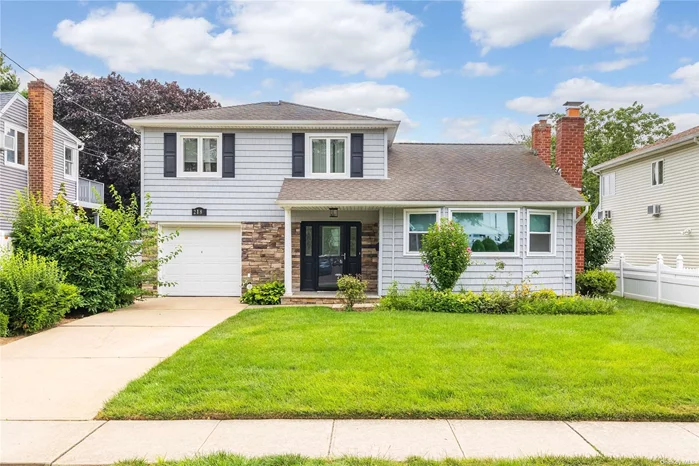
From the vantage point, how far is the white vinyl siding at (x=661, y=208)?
15.6 metres

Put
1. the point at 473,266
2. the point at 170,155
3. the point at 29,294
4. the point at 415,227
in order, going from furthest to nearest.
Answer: the point at 170,155
the point at 415,227
the point at 473,266
the point at 29,294

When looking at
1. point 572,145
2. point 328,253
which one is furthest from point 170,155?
point 572,145

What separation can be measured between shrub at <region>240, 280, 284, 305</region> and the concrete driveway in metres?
1.10

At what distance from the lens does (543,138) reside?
14727 mm

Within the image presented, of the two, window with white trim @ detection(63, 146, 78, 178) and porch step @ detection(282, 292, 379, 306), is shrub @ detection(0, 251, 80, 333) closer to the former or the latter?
porch step @ detection(282, 292, 379, 306)

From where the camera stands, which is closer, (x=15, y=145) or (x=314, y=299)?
(x=314, y=299)

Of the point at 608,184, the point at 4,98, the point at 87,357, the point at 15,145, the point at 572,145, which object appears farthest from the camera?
the point at 608,184

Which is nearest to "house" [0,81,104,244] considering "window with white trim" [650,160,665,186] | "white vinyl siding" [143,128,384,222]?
"white vinyl siding" [143,128,384,222]

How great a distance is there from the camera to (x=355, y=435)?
3.88 metres

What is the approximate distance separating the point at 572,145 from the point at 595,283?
4.05 m

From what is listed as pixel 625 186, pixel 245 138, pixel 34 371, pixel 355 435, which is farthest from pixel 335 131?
pixel 625 186

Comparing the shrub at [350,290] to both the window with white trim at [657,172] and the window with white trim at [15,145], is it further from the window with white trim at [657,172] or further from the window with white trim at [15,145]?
the window with white trim at [15,145]

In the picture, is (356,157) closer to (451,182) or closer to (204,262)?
(451,182)

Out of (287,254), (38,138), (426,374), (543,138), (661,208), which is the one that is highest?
(38,138)
